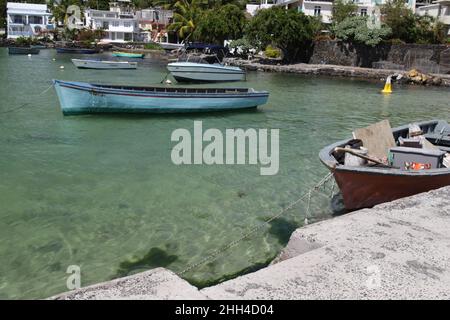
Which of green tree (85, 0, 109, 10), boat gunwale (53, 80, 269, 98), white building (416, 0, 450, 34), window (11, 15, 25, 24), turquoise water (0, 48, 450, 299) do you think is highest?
green tree (85, 0, 109, 10)

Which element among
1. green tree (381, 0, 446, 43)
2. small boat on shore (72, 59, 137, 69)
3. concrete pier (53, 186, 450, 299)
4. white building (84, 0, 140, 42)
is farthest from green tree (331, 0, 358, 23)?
concrete pier (53, 186, 450, 299)

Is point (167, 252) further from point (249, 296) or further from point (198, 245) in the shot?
point (249, 296)

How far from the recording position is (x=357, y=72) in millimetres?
43531

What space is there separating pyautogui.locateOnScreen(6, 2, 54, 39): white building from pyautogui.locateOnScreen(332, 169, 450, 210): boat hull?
90.7 m

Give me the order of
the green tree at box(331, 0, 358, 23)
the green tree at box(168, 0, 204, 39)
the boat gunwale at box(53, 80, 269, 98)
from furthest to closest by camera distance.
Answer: the green tree at box(168, 0, 204, 39) → the green tree at box(331, 0, 358, 23) → the boat gunwale at box(53, 80, 269, 98)

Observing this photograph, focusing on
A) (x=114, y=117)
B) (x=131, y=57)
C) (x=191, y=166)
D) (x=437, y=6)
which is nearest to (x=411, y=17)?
(x=437, y=6)

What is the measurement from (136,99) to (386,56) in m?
35.8

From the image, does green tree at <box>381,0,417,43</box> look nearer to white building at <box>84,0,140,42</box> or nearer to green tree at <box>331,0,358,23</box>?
green tree at <box>331,0,358,23</box>

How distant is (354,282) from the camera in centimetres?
420

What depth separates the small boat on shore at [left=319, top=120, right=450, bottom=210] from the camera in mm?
7941

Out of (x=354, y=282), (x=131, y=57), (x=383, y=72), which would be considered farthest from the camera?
(x=131, y=57)

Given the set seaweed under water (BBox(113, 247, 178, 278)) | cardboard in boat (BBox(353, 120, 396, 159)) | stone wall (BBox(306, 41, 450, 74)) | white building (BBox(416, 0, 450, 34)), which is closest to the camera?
seaweed under water (BBox(113, 247, 178, 278))

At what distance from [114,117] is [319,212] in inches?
432

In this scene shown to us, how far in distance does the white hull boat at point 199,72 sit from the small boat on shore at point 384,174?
2319cm
